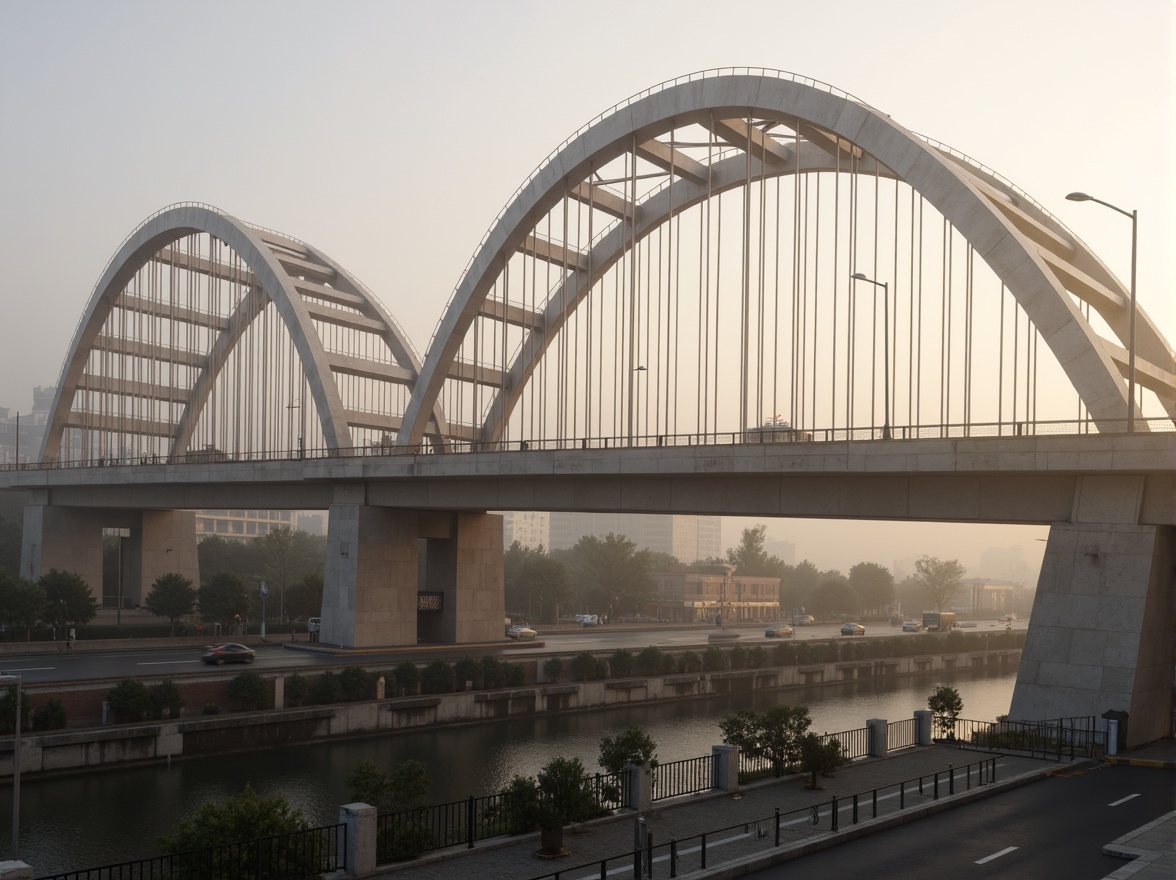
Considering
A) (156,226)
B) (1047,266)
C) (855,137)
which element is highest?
(156,226)

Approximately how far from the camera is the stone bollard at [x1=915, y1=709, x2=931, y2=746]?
3209 cm

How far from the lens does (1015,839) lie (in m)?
21.4

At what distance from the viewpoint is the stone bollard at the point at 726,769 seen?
2581cm

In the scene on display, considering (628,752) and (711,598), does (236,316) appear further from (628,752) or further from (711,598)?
(711,598)

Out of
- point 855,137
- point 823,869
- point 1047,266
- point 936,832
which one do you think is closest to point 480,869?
point 823,869

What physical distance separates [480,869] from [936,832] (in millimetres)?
9114

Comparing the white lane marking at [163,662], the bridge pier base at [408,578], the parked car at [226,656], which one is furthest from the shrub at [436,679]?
the white lane marking at [163,662]

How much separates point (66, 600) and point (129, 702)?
91.9 ft

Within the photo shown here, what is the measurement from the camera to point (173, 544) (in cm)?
8344

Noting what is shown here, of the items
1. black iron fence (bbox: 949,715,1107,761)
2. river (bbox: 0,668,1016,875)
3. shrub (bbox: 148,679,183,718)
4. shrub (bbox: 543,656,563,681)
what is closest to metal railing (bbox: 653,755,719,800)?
river (bbox: 0,668,1016,875)

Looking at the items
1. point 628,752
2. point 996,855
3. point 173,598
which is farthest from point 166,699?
point 173,598

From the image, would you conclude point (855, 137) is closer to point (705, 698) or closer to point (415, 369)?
point (705, 698)

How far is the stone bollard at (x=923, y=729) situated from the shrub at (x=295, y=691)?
23.4m

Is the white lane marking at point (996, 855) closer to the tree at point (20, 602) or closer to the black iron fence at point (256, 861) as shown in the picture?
the black iron fence at point (256, 861)
